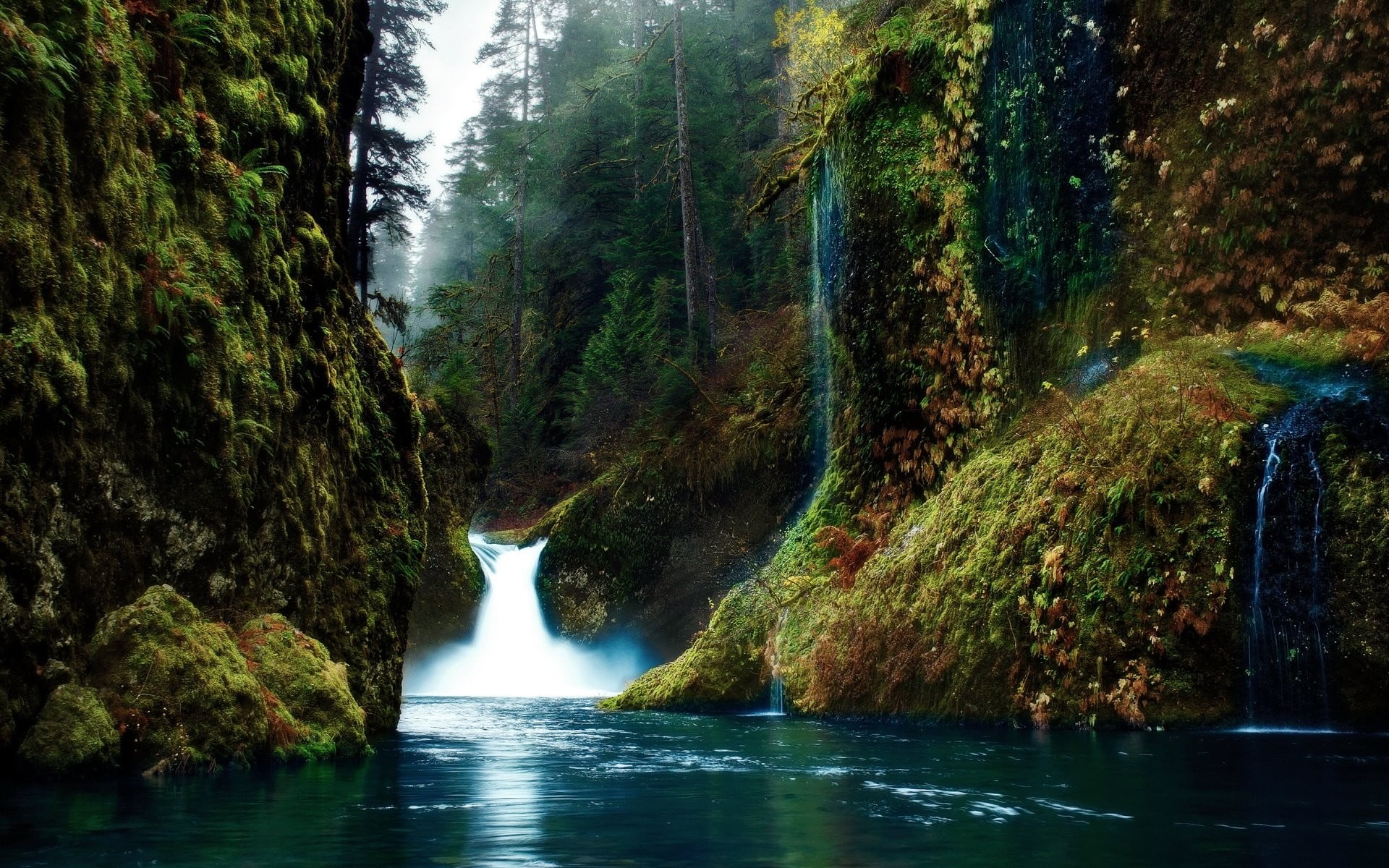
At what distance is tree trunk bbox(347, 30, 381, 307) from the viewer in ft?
69.8

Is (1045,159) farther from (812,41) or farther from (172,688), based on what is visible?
(812,41)

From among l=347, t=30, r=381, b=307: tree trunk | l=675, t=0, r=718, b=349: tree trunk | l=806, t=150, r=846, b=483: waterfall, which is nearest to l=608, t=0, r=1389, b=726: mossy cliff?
l=806, t=150, r=846, b=483: waterfall

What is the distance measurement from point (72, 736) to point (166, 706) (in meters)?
0.58

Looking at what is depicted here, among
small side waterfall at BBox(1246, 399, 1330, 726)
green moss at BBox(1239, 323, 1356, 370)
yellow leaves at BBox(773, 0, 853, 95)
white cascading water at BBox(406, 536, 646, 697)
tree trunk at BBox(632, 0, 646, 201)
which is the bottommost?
white cascading water at BBox(406, 536, 646, 697)

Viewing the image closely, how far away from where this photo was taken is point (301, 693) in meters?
7.36

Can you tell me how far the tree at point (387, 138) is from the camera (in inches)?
854

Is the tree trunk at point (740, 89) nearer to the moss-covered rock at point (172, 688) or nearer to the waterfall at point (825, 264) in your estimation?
the waterfall at point (825, 264)

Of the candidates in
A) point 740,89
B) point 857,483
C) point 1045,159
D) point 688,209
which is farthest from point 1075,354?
point 740,89

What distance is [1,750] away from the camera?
18.6 feet

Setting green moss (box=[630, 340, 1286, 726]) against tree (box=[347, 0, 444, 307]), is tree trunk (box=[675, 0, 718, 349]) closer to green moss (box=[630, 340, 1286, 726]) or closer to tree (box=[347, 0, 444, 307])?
tree (box=[347, 0, 444, 307])

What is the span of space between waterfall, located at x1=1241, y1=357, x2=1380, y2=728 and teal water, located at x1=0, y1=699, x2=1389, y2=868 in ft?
1.57

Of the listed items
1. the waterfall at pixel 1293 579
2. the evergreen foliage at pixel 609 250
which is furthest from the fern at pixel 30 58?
the evergreen foliage at pixel 609 250

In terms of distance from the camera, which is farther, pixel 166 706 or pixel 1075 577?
pixel 1075 577

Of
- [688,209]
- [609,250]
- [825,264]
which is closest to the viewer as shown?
A: [825,264]
